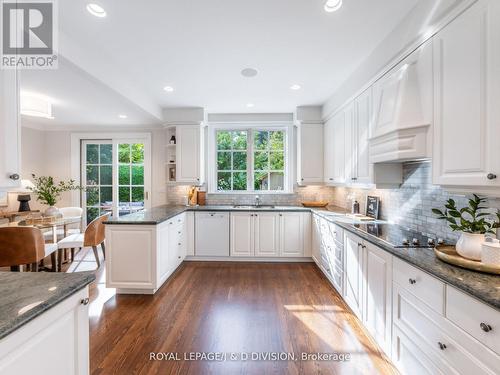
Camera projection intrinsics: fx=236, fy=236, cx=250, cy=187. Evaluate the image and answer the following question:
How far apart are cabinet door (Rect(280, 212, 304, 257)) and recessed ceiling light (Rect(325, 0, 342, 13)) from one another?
8.85 feet

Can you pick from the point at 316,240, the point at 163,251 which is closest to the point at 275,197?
the point at 316,240

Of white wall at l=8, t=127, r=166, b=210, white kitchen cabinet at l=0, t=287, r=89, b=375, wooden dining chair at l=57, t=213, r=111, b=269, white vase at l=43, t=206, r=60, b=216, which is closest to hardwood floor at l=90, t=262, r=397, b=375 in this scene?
wooden dining chair at l=57, t=213, r=111, b=269

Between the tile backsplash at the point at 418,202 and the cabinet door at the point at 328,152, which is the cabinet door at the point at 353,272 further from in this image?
the cabinet door at the point at 328,152

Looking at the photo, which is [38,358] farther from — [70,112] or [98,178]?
[98,178]

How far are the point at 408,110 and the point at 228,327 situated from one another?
2384 mm

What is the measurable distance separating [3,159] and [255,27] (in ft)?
6.31

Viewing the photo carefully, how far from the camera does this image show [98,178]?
489cm

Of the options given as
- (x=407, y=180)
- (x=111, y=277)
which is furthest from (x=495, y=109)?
(x=111, y=277)

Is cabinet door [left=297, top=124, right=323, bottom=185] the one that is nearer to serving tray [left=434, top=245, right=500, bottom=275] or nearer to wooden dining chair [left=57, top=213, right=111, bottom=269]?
serving tray [left=434, top=245, right=500, bottom=275]

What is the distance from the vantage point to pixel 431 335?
1.30 m

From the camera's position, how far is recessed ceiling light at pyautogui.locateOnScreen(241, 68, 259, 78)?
9.05ft

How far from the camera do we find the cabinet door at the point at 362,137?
101 inches

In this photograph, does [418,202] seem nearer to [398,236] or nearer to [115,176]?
[398,236]

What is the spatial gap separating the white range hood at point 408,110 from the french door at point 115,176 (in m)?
4.17
